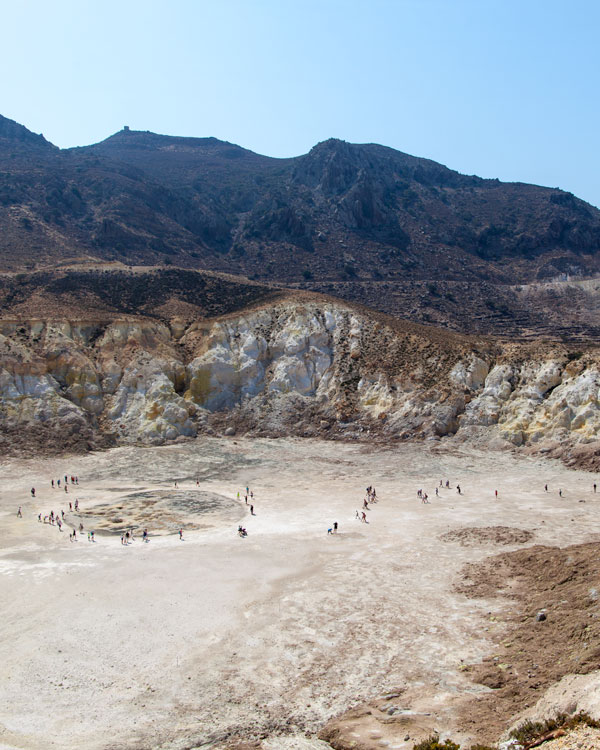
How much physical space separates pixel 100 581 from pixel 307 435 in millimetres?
30847

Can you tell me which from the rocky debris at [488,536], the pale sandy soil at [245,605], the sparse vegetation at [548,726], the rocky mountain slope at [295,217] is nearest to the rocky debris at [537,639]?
the sparse vegetation at [548,726]

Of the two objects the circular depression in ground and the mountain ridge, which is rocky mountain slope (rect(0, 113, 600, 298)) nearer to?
the mountain ridge

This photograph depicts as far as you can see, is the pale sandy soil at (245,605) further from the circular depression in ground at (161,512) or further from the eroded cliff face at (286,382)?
the eroded cliff face at (286,382)

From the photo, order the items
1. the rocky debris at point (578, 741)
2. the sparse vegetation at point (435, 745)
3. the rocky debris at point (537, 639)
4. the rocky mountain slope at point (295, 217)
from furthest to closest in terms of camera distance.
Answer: the rocky mountain slope at point (295, 217), the rocky debris at point (537, 639), the sparse vegetation at point (435, 745), the rocky debris at point (578, 741)

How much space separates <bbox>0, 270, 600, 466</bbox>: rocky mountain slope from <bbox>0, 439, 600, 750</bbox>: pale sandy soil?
340 inches

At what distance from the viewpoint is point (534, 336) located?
8556 centimetres

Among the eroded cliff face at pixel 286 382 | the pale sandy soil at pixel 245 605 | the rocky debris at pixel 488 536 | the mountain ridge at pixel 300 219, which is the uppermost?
the mountain ridge at pixel 300 219

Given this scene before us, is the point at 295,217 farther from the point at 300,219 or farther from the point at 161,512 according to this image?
the point at 161,512

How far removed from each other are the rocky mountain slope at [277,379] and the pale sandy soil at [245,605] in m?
8.64

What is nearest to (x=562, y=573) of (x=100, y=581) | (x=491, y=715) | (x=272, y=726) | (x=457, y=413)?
(x=491, y=715)

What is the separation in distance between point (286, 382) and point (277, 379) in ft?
3.42

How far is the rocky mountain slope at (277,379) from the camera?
48.8 metres

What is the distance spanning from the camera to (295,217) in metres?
133

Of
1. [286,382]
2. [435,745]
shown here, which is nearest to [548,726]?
[435,745]
